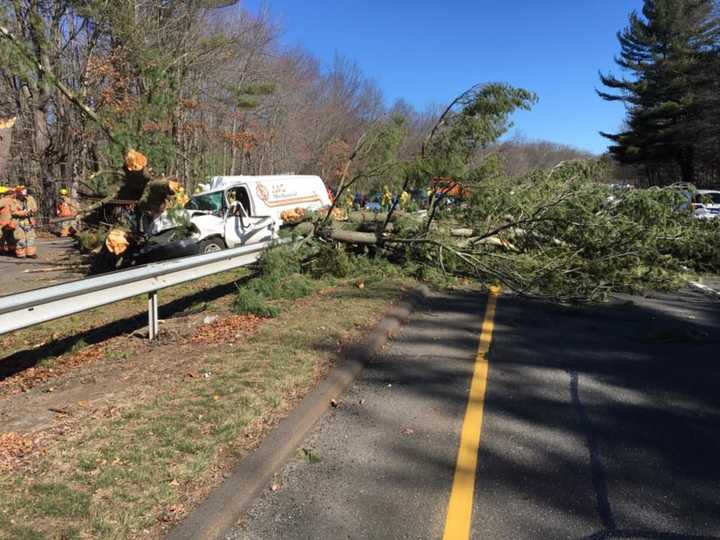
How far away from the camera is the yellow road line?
3.04m

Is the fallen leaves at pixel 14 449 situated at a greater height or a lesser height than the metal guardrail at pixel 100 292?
lesser

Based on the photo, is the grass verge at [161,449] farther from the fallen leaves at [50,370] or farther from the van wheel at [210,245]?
the van wheel at [210,245]

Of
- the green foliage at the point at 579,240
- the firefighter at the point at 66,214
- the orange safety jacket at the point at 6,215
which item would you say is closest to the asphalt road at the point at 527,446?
the green foliage at the point at 579,240

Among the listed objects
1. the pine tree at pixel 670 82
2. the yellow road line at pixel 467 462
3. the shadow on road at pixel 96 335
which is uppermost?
the pine tree at pixel 670 82

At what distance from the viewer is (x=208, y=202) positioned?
13633 mm

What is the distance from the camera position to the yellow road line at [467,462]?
3037 millimetres

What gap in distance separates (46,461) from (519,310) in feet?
21.5

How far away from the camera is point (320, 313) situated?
7.14 meters

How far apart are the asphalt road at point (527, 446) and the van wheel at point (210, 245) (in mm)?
7069

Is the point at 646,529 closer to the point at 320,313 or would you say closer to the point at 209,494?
the point at 209,494

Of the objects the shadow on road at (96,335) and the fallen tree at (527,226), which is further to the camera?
the fallen tree at (527,226)

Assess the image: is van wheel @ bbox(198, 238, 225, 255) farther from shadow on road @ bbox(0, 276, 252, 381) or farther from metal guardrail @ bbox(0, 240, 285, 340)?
metal guardrail @ bbox(0, 240, 285, 340)

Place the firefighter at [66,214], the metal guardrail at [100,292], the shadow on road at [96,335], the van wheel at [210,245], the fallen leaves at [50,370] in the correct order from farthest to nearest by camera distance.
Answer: the firefighter at [66,214] → the van wheel at [210,245] → the shadow on road at [96,335] → the fallen leaves at [50,370] → the metal guardrail at [100,292]

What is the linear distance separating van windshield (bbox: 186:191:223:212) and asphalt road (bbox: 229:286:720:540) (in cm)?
827
